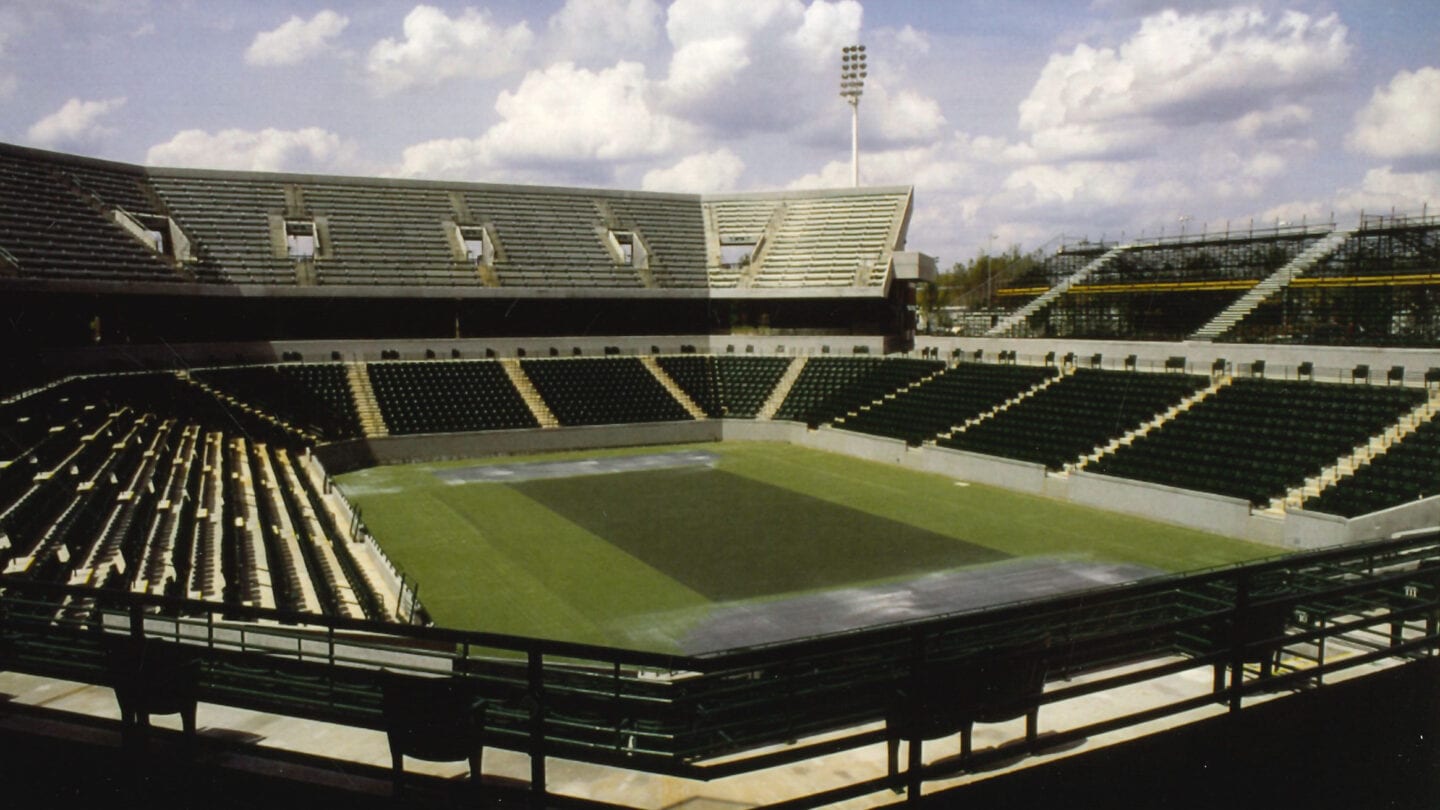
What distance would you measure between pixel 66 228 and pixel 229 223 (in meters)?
8.26

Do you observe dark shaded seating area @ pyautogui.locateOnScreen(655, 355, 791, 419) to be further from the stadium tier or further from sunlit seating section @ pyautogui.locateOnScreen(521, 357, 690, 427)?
the stadium tier

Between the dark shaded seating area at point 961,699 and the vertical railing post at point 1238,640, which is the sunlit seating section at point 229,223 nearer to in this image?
the dark shaded seating area at point 961,699

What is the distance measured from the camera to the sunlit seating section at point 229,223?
42.0 metres

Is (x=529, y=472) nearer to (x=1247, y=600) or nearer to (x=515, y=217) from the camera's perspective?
(x=515, y=217)

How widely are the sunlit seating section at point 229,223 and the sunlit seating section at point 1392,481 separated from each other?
4036 cm

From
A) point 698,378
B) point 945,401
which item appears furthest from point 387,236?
point 945,401

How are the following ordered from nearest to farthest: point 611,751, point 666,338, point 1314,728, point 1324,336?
point 611,751 → point 1314,728 → point 1324,336 → point 666,338

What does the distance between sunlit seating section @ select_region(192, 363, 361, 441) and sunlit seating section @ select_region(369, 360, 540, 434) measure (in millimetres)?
1489

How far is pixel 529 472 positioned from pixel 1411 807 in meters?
30.3

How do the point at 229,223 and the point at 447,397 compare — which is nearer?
the point at 447,397

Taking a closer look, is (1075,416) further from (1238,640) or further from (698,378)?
(1238,640)

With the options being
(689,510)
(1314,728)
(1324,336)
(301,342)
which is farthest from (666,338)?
(1314,728)

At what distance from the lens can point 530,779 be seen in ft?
16.7

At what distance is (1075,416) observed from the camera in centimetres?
Result: 3272
